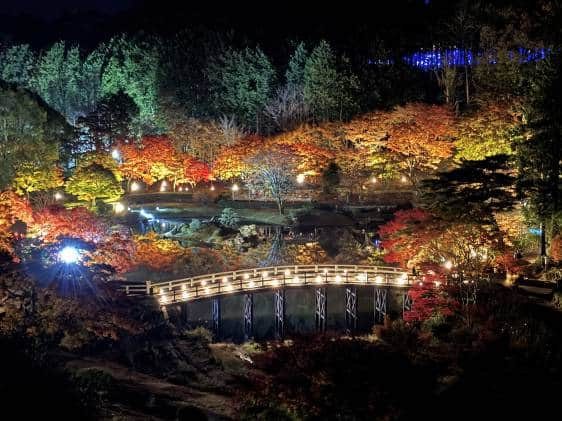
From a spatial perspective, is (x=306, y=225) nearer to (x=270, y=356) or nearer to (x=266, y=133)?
(x=266, y=133)

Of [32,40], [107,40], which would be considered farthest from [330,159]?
[32,40]

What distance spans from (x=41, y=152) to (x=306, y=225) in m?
19.3

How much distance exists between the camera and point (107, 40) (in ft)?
260

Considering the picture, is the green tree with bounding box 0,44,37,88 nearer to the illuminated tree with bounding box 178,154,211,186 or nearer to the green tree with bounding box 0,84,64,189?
the illuminated tree with bounding box 178,154,211,186

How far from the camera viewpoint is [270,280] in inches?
942

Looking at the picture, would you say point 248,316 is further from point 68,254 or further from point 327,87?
point 327,87

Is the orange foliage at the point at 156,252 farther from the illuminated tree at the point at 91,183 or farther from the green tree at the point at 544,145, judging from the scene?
the green tree at the point at 544,145

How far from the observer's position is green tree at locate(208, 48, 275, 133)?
59.0 meters

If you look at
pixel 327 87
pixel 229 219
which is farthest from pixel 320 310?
pixel 327 87

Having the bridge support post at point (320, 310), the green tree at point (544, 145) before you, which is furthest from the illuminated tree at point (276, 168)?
the green tree at point (544, 145)

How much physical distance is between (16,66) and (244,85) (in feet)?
109

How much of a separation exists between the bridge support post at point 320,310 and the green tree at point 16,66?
60.0 meters

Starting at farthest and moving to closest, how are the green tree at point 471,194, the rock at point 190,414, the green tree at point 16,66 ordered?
the green tree at point 16,66, the green tree at point 471,194, the rock at point 190,414

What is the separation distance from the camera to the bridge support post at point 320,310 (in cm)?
2507
